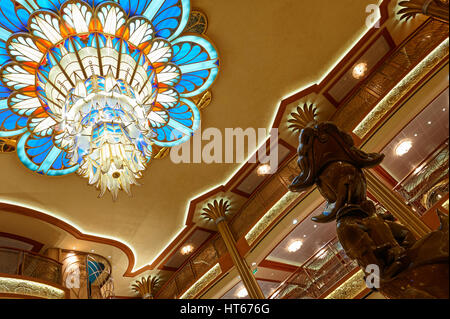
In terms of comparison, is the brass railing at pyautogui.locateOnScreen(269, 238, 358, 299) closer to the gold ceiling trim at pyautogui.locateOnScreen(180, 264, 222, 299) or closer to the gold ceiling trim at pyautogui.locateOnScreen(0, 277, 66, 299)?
the gold ceiling trim at pyautogui.locateOnScreen(180, 264, 222, 299)

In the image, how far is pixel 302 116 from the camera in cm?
856

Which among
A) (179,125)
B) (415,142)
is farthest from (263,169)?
(415,142)

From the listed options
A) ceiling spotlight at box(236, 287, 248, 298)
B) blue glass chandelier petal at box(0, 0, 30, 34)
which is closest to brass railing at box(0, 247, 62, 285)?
blue glass chandelier petal at box(0, 0, 30, 34)

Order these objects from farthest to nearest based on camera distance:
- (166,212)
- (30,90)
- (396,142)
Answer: (166,212) → (396,142) → (30,90)

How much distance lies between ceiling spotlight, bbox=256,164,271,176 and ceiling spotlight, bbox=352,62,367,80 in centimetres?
338

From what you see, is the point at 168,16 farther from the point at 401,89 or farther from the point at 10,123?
the point at 401,89

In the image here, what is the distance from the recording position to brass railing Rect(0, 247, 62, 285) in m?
7.59

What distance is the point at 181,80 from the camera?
24.3 ft

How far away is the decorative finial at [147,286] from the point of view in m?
11.3

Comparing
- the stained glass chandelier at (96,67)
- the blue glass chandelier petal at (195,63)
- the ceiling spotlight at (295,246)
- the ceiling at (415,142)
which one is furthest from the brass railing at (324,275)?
the stained glass chandelier at (96,67)

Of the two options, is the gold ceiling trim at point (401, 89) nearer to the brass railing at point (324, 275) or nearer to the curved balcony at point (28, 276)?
the brass railing at point (324, 275)
